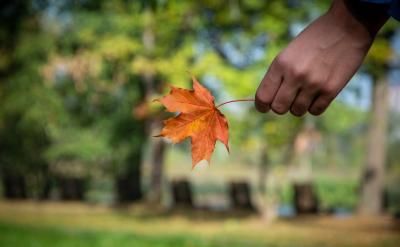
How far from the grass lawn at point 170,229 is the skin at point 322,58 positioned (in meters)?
8.37

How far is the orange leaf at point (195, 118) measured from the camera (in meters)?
1.42

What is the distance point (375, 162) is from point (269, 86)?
51.5 feet

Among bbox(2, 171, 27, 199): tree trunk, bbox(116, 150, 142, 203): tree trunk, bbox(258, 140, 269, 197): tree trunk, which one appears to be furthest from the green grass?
bbox(2, 171, 27, 199): tree trunk

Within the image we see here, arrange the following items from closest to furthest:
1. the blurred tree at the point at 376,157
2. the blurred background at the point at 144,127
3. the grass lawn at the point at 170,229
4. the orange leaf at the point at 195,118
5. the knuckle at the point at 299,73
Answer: the knuckle at the point at 299,73 < the orange leaf at the point at 195,118 < the grass lawn at the point at 170,229 < the blurred background at the point at 144,127 < the blurred tree at the point at 376,157

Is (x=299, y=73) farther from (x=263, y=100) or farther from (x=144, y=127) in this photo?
(x=144, y=127)

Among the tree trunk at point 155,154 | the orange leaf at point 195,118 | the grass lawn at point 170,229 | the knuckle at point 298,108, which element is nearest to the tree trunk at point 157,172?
the tree trunk at point 155,154

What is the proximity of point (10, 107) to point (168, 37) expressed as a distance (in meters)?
7.17

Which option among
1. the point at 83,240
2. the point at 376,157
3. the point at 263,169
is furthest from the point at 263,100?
the point at 376,157

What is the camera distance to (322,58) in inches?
50.4

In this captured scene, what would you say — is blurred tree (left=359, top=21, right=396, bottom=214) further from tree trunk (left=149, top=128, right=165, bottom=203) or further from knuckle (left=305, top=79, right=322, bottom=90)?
knuckle (left=305, top=79, right=322, bottom=90)

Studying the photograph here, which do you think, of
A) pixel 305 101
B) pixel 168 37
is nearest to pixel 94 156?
pixel 168 37

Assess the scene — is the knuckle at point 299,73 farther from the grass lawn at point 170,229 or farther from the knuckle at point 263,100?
the grass lawn at point 170,229

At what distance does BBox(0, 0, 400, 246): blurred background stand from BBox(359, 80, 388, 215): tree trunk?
3 cm

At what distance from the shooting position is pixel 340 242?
36.8 feet
